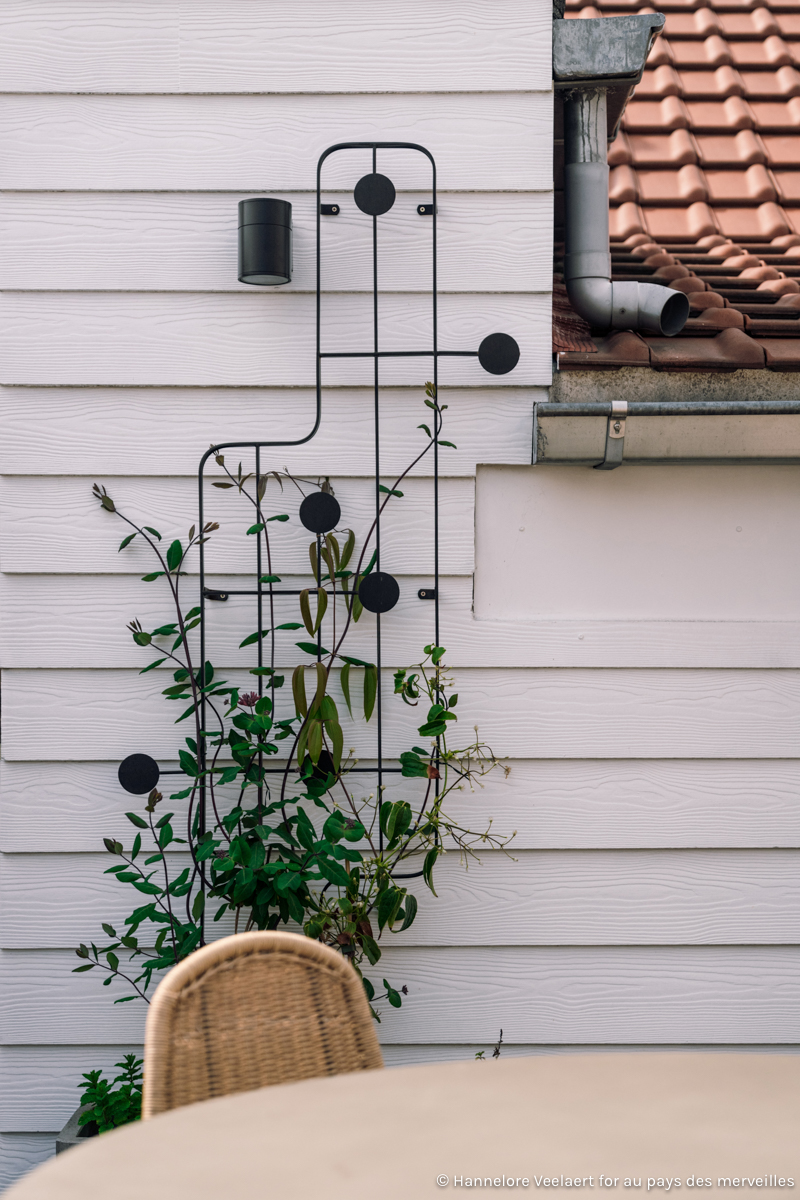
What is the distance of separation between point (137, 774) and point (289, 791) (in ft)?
1.06

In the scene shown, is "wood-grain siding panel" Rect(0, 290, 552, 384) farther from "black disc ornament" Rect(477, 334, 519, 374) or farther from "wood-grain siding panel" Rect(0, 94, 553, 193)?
"wood-grain siding panel" Rect(0, 94, 553, 193)

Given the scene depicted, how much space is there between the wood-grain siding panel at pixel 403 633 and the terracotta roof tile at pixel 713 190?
57 cm

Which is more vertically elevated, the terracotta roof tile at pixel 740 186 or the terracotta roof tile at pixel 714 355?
the terracotta roof tile at pixel 740 186

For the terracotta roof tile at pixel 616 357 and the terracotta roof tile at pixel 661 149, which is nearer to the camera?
the terracotta roof tile at pixel 616 357

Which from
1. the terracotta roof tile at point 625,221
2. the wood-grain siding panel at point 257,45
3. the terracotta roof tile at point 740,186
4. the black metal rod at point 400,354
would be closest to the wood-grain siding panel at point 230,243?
the black metal rod at point 400,354

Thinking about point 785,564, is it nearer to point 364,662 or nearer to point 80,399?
point 364,662

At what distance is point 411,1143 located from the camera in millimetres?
776

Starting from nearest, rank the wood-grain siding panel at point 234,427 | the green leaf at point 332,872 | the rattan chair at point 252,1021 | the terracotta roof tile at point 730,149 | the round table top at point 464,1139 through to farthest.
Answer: the round table top at point 464,1139 < the rattan chair at point 252,1021 < the green leaf at point 332,872 < the wood-grain siding panel at point 234,427 < the terracotta roof tile at point 730,149

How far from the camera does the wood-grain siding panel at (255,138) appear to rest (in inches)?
76.5

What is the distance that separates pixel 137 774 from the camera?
1.88m

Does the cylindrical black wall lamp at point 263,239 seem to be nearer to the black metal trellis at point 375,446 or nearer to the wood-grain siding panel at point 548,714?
the black metal trellis at point 375,446

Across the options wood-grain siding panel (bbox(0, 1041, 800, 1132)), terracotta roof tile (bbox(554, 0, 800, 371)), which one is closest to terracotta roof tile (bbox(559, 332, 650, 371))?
terracotta roof tile (bbox(554, 0, 800, 371))

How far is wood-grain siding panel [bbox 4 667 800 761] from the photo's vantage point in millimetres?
1966

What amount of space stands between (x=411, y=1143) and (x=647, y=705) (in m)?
1.33
